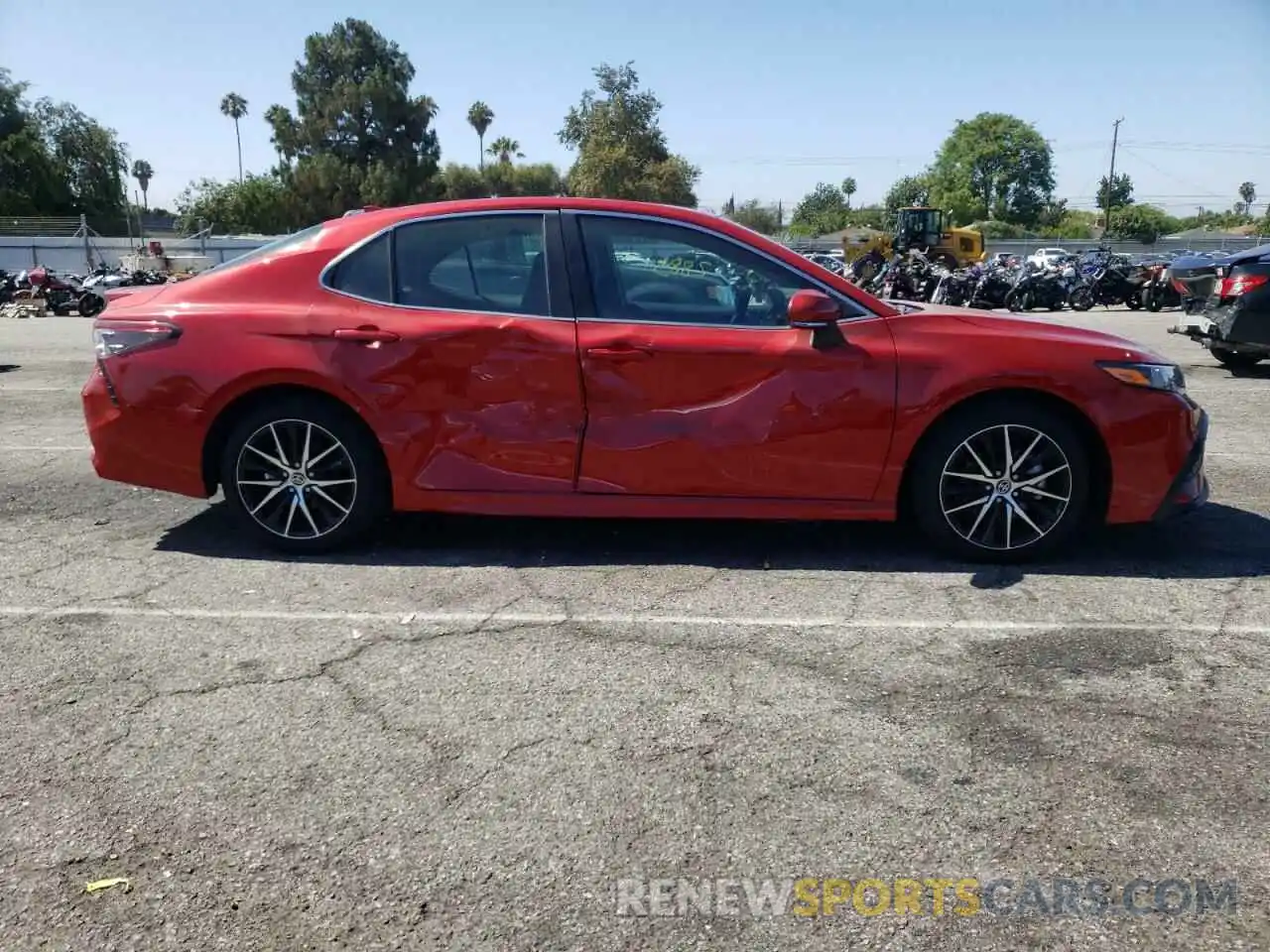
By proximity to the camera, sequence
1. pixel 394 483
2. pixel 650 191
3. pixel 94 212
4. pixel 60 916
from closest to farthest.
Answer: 1. pixel 60 916
2. pixel 394 483
3. pixel 650 191
4. pixel 94 212

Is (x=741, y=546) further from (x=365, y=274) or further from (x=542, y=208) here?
(x=365, y=274)

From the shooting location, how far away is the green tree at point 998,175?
108 meters

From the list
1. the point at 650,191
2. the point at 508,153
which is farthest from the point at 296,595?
the point at 508,153

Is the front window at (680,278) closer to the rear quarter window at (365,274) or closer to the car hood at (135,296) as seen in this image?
the rear quarter window at (365,274)

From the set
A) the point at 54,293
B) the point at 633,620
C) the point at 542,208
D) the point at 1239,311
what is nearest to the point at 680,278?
the point at 542,208

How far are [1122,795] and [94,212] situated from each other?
8351 centimetres

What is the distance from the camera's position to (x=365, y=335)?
4.51 m

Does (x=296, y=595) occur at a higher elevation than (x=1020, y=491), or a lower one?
lower

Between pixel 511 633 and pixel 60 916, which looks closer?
pixel 60 916

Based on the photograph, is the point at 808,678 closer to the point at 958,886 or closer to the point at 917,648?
the point at 917,648

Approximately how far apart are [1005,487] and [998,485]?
1.2 inches

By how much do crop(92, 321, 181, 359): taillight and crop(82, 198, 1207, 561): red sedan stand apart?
0.04ft

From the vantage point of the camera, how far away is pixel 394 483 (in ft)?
15.1

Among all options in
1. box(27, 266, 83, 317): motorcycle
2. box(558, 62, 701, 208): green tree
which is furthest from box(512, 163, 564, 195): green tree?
box(27, 266, 83, 317): motorcycle
